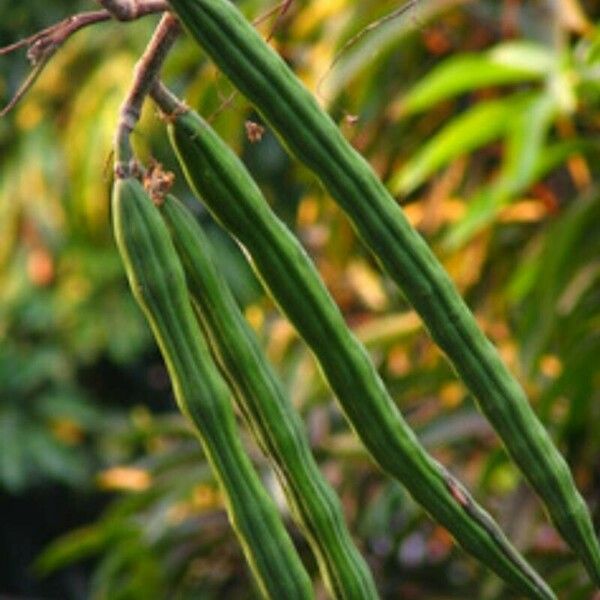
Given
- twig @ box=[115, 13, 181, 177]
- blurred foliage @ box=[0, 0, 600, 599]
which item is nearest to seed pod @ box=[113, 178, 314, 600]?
twig @ box=[115, 13, 181, 177]

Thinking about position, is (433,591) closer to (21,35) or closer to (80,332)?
(80,332)

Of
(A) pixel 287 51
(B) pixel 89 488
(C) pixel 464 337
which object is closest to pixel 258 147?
(B) pixel 89 488

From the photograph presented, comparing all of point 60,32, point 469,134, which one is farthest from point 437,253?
point 60,32

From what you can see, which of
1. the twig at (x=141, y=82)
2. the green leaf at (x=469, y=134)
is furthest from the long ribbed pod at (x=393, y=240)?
the green leaf at (x=469, y=134)

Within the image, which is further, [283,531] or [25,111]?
[25,111]

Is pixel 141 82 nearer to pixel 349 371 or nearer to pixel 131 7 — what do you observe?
pixel 131 7

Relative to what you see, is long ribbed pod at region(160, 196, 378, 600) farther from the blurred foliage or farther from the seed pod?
the blurred foliage
